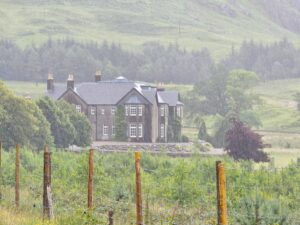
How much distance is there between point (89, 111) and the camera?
4692 inches

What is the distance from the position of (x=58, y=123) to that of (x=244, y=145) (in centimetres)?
1919

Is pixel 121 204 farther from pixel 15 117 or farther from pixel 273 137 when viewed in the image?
pixel 273 137

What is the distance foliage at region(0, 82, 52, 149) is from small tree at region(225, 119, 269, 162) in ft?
58.7

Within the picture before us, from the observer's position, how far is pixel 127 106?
117 metres

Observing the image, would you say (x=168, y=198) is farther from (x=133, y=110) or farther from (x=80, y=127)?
(x=133, y=110)

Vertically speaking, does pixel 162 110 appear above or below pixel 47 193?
above

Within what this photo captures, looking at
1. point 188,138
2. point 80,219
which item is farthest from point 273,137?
point 80,219

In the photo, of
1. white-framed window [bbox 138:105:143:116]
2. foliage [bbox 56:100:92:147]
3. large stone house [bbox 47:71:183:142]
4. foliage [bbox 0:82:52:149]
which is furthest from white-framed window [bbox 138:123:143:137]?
foliage [bbox 0:82:52:149]

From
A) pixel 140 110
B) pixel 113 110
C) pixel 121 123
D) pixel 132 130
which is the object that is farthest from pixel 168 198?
pixel 113 110

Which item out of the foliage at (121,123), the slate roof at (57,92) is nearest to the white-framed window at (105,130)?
the foliage at (121,123)

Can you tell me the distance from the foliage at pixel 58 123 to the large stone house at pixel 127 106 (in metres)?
23.3

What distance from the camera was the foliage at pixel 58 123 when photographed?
91.5 m

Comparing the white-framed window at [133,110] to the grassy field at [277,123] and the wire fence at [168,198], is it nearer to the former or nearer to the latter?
the grassy field at [277,123]

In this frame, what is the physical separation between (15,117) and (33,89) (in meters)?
109
